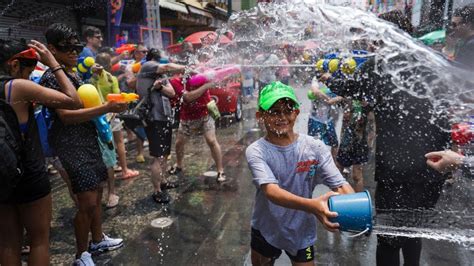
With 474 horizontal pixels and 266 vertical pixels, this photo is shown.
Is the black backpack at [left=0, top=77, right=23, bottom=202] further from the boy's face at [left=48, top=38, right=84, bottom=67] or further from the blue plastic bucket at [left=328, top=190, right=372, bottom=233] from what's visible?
the blue plastic bucket at [left=328, top=190, right=372, bottom=233]

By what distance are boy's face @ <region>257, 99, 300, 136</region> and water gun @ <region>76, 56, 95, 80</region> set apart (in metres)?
3.35

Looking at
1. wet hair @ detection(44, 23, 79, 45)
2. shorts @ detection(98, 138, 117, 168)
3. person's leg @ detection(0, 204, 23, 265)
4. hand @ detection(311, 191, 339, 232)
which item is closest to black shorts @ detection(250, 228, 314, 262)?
hand @ detection(311, 191, 339, 232)

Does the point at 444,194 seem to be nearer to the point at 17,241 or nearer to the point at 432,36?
the point at 432,36

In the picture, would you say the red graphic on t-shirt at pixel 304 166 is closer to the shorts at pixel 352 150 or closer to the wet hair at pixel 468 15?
the shorts at pixel 352 150

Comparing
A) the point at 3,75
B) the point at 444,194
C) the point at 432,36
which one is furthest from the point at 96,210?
the point at 432,36

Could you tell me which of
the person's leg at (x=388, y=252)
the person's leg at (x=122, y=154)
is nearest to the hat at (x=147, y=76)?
the person's leg at (x=122, y=154)

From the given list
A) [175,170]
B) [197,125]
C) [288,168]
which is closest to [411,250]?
[288,168]

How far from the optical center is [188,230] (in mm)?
3824

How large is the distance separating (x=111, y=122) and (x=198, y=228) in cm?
213

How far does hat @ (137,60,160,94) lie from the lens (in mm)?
4555

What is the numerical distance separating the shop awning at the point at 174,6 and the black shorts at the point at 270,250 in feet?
38.2

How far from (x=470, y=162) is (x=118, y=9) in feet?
32.5

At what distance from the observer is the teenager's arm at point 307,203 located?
1.53 m

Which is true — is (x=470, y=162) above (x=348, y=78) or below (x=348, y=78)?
below
